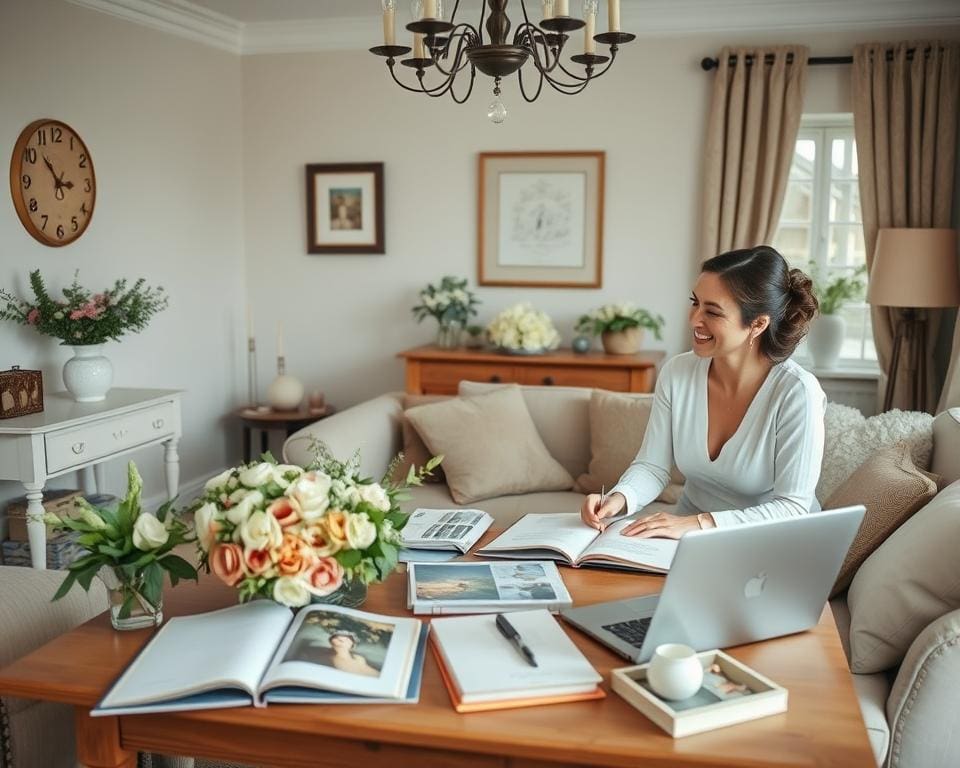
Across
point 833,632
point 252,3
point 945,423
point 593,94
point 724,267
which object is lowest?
point 833,632

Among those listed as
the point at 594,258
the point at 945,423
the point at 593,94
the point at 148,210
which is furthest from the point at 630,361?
the point at 148,210

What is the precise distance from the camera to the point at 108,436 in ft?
11.2

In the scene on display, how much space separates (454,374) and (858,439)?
7.02 ft

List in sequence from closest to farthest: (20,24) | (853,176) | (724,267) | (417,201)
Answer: (724,267) < (20,24) < (853,176) < (417,201)

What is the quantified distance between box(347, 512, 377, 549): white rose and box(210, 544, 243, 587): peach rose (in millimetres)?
172

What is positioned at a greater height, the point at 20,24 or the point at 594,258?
the point at 20,24

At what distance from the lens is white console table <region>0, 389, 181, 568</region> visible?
9.94ft

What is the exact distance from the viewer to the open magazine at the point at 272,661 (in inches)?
48.8

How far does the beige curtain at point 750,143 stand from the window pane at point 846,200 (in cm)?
43

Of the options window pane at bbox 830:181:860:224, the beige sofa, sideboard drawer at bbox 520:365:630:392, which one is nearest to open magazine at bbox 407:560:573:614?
the beige sofa

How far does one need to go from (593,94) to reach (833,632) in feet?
12.0

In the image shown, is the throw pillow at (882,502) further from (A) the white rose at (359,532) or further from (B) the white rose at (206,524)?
(B) the white rose at (206,524)

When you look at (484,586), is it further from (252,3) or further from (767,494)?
(252,3)

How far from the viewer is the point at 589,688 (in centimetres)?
127
